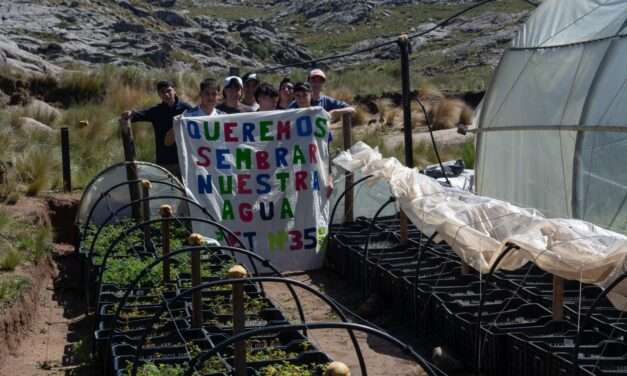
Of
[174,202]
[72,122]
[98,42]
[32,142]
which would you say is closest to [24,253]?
[174,202]

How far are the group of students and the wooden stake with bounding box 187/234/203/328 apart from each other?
3.59m

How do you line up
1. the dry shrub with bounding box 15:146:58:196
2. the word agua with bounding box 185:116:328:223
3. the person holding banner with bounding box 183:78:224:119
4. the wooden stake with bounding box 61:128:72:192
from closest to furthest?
the person holding banner with bounding box 183:78:224:119 → the word agua with bounding box 185:116:328:223 → the dry shrub with bounding box 15:146:58:196 → the wooden stake with bounding box 61:128:72:192

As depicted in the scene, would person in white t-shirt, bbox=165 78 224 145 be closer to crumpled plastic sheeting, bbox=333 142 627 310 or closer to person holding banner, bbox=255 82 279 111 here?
person holding banner, bbox=255 82 279 111

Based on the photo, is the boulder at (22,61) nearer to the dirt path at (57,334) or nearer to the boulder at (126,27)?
the dirt path at (57,334)

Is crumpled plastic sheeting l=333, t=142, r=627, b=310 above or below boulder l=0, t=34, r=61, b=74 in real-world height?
below

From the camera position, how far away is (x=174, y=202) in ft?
34.9

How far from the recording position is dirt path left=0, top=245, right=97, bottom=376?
7.29 m

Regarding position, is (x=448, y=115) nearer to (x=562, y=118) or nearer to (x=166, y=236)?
(x=562, y=118)

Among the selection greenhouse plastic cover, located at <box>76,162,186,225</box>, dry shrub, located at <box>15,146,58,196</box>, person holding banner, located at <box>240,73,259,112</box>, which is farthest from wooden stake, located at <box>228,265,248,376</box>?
dry shrub, located at <box>15,146,58,196</box>

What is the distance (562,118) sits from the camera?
10.2 m

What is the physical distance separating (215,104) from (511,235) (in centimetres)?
447

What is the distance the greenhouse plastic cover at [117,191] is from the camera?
10344 mm

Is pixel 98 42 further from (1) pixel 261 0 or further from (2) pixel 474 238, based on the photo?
(1) pixel 261 0

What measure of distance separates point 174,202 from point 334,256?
1742mm
